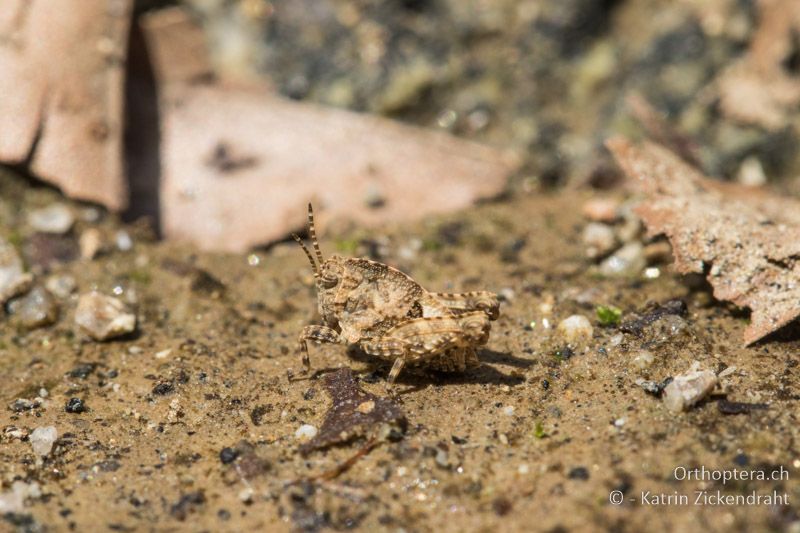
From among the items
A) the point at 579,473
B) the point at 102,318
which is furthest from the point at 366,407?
the point at 102,318

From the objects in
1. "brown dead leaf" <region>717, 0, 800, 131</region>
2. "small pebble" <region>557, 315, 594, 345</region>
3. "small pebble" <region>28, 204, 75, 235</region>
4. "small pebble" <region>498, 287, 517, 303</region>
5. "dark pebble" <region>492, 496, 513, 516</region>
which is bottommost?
"small pebble" <region>28, 204, 75, 235</region>

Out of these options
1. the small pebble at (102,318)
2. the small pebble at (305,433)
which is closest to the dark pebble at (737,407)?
the small pebble at (305,433)

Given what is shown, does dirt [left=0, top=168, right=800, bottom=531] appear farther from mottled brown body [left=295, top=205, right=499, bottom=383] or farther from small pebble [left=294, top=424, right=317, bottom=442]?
mottled brown body [left=295, top=205, right=499, bottom=383]

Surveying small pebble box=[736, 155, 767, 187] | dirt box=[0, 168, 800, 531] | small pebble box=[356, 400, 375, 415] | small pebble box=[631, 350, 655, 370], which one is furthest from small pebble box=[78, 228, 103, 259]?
small pebble box=[736, 155, 767, 187]

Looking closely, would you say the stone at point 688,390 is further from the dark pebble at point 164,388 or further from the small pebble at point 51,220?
the small pebble at point 51,220

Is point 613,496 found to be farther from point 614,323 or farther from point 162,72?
point 162,72

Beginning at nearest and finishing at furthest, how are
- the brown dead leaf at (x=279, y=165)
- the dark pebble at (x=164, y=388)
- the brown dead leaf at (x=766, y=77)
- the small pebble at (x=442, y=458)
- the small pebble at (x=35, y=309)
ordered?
the small pebble at (x=442, y=458)
the dark pebble at (x=164, y=388)
the small pebble at (x=35, y=309)
the brown dead leaf at (x=279, y=165)
the brown dead leaf at (x=766, y=77)
